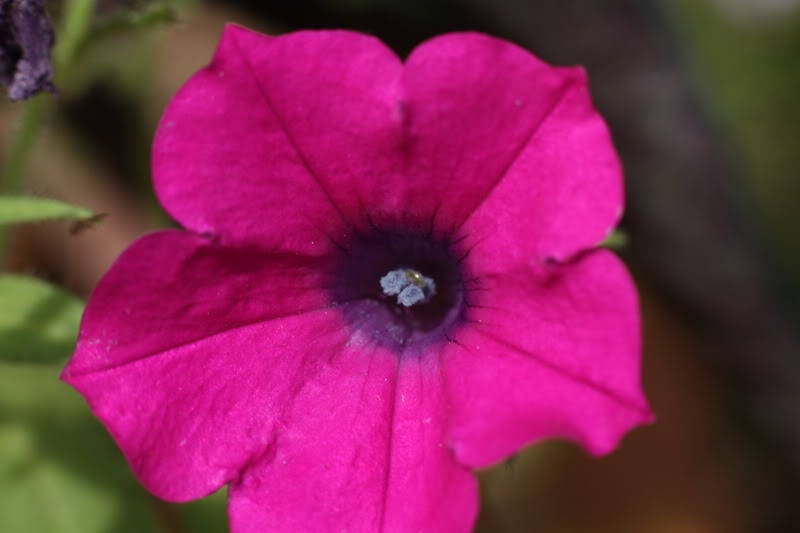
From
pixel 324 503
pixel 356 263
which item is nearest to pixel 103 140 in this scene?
pixel 356 263

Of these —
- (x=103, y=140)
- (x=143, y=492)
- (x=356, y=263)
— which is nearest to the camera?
(x=356, y=263)

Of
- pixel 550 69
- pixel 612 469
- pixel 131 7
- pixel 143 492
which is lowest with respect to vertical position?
pixel 612 469

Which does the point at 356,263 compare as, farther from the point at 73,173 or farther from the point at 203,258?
the point at 73,173

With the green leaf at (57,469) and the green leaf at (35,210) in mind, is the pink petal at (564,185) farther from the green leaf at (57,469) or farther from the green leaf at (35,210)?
the green leaf at (57,469)

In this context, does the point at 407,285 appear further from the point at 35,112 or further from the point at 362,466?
the point at 35,112

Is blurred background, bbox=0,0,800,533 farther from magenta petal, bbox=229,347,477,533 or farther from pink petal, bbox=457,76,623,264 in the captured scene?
pink petal, bbox=457,76,623,264

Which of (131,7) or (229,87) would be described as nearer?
(229,87)

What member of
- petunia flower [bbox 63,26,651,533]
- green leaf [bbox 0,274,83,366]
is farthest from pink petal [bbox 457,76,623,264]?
green leaf [bbox 0,274,83,366]
